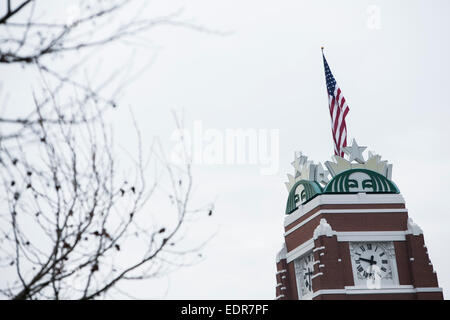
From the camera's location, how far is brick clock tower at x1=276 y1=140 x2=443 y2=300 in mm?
31375

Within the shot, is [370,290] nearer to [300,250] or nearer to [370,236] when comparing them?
[370,236]

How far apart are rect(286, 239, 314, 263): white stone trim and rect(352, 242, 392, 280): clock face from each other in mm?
2204

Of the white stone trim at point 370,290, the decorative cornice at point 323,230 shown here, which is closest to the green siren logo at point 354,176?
the decorative cornice at point 323,230

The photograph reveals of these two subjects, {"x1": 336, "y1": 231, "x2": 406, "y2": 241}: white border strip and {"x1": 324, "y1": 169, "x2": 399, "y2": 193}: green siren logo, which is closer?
{"x1": 336, "y1": 231, "x2": 406, "y2": 241}: white border strip

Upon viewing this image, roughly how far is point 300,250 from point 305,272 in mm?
1130

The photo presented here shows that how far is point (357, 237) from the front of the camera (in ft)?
105

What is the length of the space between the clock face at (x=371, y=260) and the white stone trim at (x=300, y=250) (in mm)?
2204

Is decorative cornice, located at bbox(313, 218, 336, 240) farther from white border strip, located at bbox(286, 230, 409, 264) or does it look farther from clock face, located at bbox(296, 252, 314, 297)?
clock face, located at bbox(296, 252, 314, 297)

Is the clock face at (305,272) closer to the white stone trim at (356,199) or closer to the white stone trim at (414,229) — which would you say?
the white stone trim at (356,199)

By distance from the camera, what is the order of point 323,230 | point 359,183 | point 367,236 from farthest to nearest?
point 359,183 < point 367,236 < point 323,230

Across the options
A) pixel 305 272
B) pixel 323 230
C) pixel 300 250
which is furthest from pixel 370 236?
pixel 305 272

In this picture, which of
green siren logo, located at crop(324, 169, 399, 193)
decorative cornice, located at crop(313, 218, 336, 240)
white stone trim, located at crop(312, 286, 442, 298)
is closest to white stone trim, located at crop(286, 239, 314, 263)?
decorative cornice, located at crop(313, 218, 336, 240)

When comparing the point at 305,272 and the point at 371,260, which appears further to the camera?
the point at 305,272

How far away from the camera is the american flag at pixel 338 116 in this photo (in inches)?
1309
